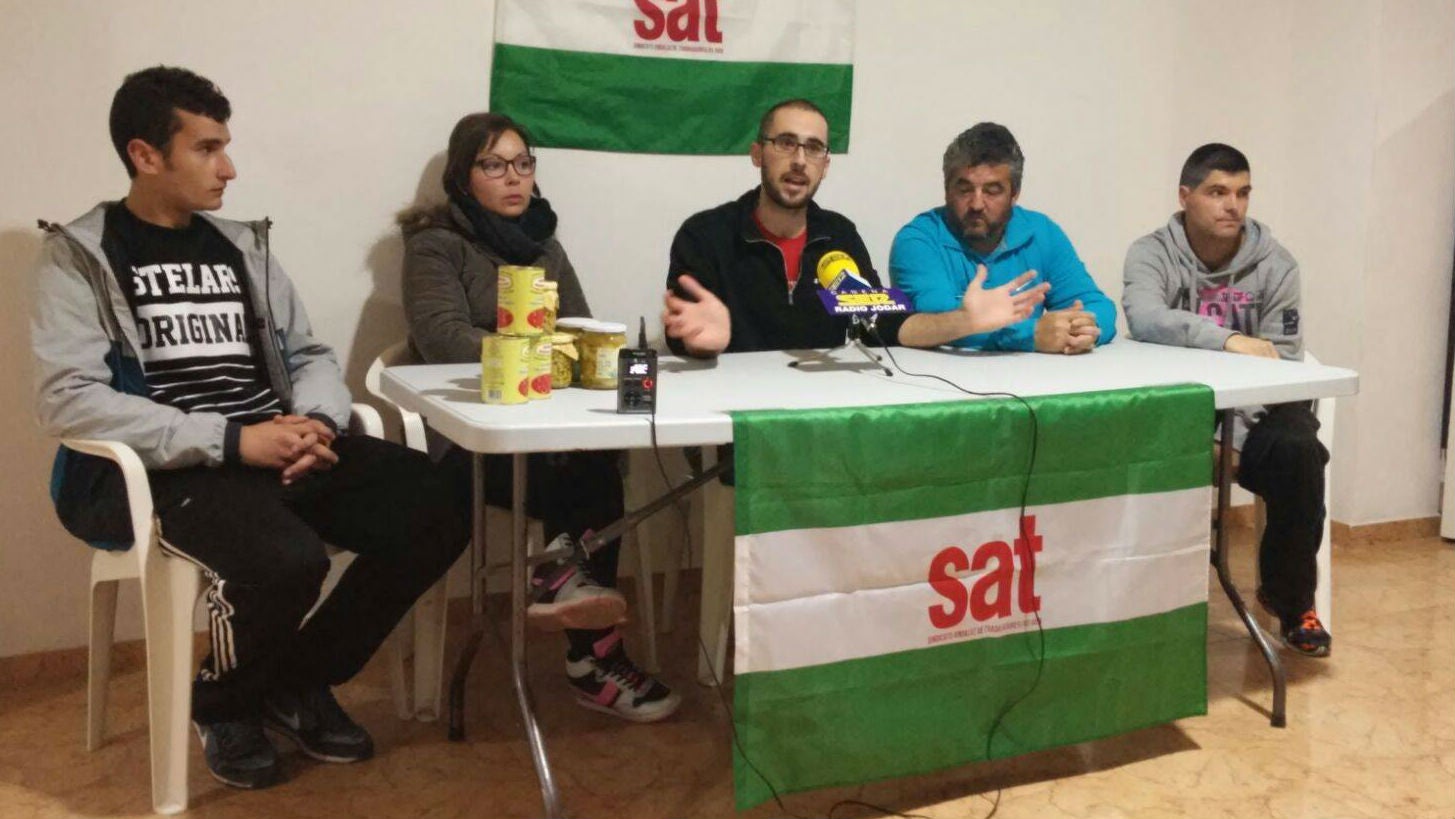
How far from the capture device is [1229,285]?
3.08 meters

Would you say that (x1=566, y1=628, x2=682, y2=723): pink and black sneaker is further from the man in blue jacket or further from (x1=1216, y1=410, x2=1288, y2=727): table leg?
(x1=1216, y1=410, x2=1288, y2=727): table leg

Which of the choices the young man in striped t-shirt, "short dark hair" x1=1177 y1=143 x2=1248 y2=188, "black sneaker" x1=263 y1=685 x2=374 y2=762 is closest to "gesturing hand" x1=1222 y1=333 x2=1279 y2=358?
"short dark hair" x1=1177 y1=143 x2=1248 y2=188

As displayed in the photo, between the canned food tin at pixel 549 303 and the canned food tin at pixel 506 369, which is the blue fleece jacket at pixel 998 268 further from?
the canned food tin at pixel 506 369

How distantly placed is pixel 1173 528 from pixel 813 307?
893mm

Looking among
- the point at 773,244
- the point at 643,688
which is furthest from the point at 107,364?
the point at 773,244

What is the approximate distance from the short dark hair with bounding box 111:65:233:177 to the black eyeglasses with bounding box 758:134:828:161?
1080 millimetres

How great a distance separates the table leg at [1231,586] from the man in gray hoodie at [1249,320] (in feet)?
0.76

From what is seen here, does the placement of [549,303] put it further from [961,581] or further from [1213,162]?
[1213,162]

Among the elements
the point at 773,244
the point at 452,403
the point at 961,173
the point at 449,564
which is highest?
the point at 961,173

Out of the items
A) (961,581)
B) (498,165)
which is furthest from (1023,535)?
(498,165)

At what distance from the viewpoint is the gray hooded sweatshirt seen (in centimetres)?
304

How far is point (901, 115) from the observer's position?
11.0ft

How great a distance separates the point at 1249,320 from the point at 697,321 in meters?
1.50

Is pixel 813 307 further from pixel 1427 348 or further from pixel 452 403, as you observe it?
pixel 1427 348
